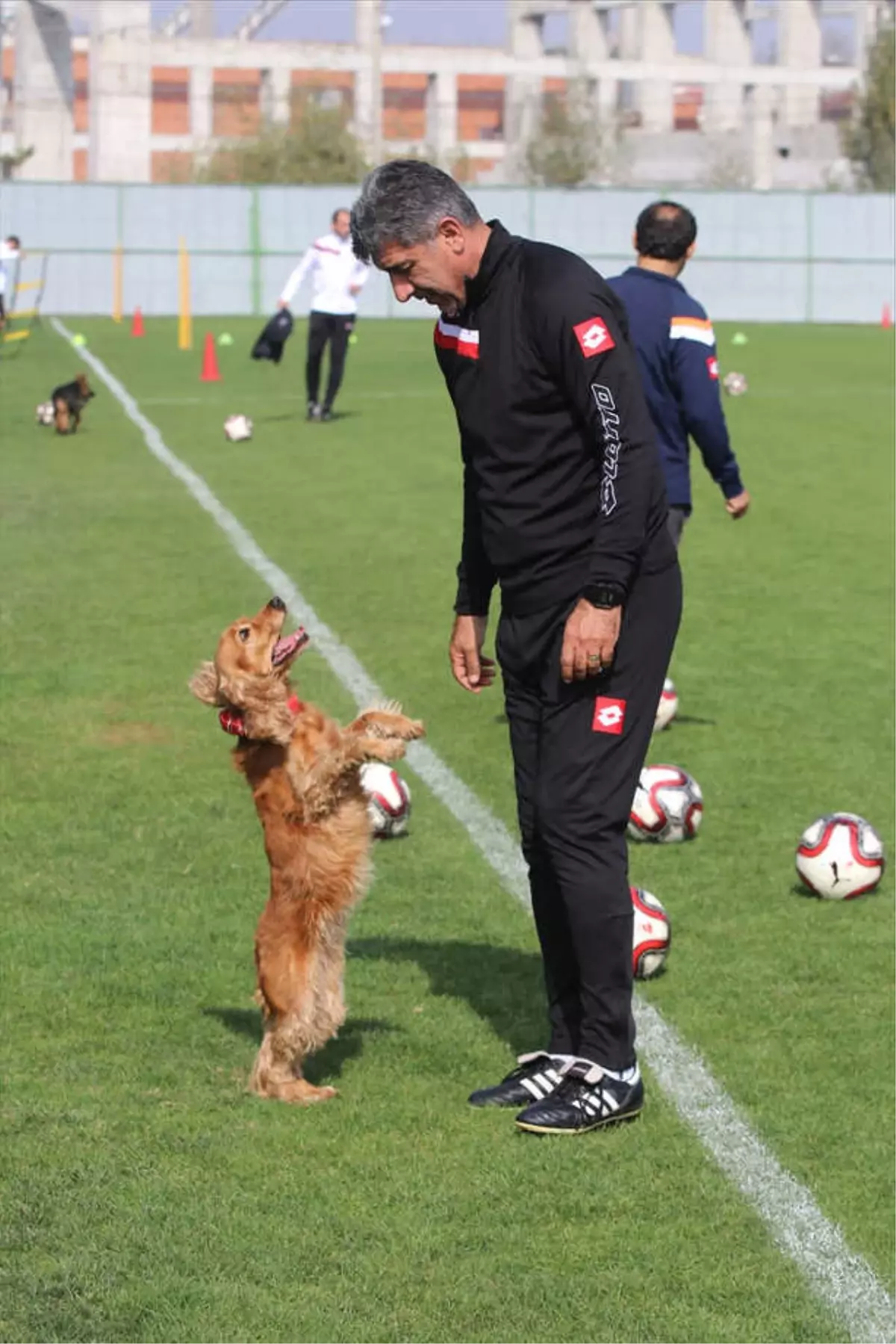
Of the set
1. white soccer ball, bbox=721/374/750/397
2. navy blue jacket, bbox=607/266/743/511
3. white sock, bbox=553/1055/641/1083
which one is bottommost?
white sock, bbox=553/1055/641/1083

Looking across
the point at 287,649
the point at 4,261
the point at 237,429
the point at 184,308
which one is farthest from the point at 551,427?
the point at 4,261

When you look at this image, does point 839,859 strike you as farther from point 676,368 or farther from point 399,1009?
point 676,368

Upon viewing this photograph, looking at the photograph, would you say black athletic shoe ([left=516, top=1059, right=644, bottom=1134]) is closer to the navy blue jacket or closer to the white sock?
the white sock

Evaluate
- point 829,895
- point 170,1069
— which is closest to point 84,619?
point 829,895

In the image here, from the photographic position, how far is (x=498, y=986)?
635 centimetres

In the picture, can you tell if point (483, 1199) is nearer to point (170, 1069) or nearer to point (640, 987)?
point (170, 1069)

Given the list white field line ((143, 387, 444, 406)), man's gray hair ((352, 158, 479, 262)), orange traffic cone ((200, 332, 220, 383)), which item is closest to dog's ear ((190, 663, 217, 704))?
man's gray hair ((352, 158, 479, 262))

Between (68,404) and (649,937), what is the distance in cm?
1631

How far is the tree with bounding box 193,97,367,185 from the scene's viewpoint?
7856 cm

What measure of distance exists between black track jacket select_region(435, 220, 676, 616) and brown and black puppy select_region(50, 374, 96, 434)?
55.6 ft

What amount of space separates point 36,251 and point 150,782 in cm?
4307

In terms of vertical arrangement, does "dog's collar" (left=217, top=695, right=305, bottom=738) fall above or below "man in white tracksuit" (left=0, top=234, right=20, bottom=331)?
below

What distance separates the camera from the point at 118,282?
4862 cm

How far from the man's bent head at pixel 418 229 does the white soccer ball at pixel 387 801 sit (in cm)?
324
